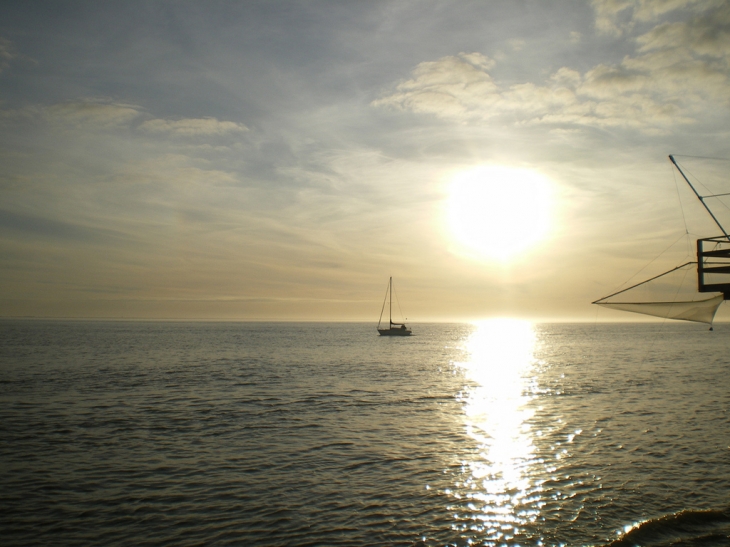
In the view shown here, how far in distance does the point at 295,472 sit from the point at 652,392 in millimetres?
34880

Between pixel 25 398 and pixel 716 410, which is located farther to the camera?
pixel 25 398

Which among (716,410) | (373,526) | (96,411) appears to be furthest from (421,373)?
(373,526)

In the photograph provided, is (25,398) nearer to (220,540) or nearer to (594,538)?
(220,540)

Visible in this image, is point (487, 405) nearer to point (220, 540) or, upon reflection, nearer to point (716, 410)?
point (716, 410)

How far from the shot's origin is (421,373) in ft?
202

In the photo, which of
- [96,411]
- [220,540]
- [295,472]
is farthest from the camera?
[96,411]

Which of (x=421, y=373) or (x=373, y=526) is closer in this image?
(x=373, y=526)

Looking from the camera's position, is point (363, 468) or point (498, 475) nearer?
point (498, 475)

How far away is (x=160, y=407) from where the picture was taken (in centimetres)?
3409

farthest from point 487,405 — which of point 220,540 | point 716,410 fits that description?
point 220,540

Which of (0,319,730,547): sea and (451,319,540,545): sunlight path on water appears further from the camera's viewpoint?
(451,319,540,545): sunlight path on water

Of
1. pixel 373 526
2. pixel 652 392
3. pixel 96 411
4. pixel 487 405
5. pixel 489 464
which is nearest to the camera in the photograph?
pixel 373 526

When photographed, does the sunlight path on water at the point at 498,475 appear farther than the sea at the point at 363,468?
Yes

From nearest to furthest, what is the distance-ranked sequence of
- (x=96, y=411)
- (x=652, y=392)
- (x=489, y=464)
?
(x=489, y=464), (x=96, y=411), (x=652, y=392)
